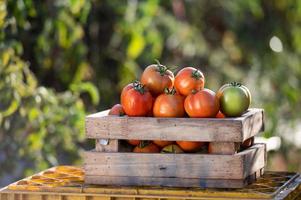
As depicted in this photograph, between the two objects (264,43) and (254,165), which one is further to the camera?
(264,43)

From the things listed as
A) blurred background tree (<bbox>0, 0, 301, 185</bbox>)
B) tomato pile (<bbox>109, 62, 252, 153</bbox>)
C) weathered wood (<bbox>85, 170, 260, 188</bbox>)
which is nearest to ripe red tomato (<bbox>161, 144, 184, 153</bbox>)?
tomato pile (<bbox>109, 62, 252, 153</bbox>)

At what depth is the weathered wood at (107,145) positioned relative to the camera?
3.56m

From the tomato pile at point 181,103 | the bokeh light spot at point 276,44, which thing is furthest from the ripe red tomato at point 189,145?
the bokeh light spot at point 276,44

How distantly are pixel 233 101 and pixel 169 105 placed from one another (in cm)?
24

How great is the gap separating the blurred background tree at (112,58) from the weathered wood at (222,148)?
221 centimetres

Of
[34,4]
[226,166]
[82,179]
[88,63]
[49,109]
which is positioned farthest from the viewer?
[88,63]

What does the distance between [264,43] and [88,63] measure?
1711mm

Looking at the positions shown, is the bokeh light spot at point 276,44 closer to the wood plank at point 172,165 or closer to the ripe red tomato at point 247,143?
the ripe red tomato at point 247,143

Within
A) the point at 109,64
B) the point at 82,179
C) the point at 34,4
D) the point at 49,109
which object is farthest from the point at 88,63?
the point at 82,179

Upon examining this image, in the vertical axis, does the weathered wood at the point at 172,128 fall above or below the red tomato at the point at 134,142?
above

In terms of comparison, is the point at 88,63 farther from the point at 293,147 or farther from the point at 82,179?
the point at 82,179

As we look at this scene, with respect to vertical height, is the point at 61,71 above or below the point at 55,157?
above

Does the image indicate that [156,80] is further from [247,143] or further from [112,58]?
[112,58]

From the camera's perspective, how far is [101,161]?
11.7 ft
